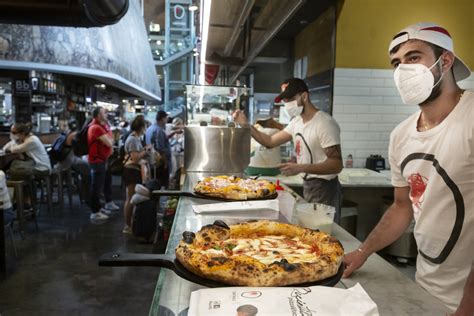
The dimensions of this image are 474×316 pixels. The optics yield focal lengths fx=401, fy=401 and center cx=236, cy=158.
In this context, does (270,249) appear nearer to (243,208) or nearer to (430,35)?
(243,208)

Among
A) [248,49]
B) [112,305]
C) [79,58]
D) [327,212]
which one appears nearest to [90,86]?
[79,58]

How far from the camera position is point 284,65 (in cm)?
646

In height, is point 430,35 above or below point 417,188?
above

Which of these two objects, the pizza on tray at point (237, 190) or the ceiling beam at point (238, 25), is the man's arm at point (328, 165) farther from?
the ceiling beam at point (238, 25)

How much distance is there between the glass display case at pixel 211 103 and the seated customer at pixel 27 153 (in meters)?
3.35

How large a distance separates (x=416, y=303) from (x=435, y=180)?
2.12 feet

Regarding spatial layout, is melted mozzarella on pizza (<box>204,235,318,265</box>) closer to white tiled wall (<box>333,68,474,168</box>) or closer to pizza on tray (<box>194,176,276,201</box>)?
pizza on tray (<box>194,176,276,201</box>)

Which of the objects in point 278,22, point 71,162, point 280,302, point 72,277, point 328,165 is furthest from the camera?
point 71,162

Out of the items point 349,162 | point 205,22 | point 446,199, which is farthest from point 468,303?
point 349,162

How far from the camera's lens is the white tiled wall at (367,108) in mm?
4434

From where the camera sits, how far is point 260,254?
3.81ft

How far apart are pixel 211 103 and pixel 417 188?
214cm

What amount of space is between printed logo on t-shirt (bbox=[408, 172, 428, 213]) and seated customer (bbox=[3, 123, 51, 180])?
532 cm

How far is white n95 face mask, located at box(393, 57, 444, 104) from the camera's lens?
61.7 inches
